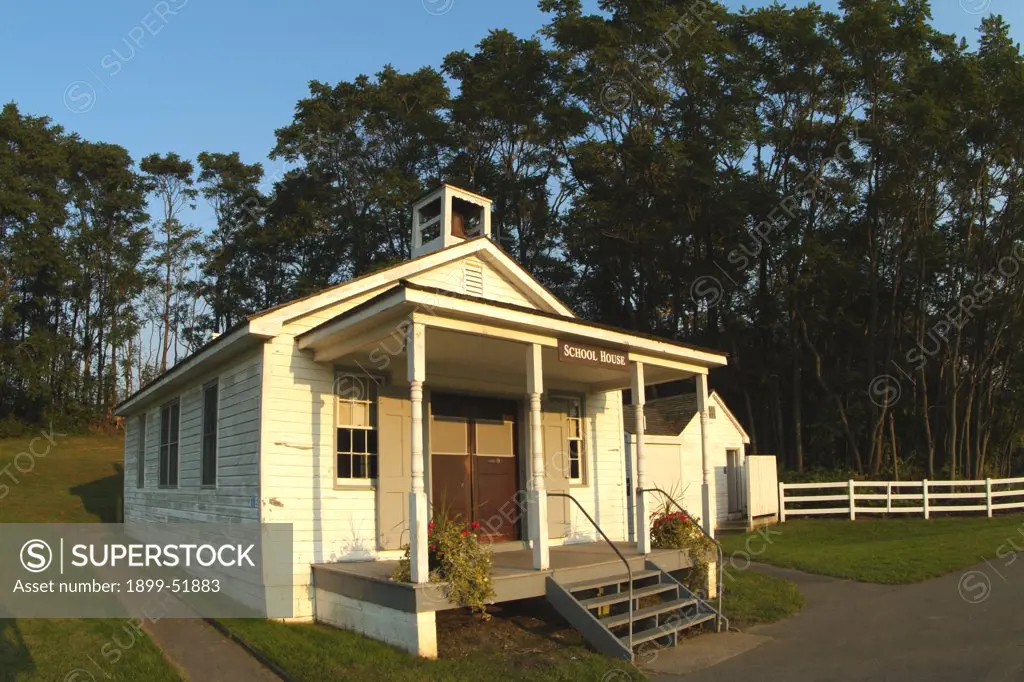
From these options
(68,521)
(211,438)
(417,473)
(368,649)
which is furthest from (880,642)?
(68,521)

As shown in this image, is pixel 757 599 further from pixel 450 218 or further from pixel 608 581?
pixel 450 218

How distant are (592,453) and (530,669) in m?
5.87

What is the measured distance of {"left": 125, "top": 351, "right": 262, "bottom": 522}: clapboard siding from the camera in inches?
375

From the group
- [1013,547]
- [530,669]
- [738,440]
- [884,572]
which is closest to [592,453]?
[884,572]

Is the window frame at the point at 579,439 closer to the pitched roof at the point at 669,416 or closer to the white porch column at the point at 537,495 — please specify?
the white porch column at the point at 537,495

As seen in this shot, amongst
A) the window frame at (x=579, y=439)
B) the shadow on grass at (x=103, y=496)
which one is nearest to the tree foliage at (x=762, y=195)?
the shadow on grass at (x=103, y=496)

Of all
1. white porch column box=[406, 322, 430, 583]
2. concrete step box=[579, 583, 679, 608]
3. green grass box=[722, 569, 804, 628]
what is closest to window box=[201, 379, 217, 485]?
white porch column box=[406, 322, 430, 583]

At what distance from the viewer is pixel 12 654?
757 cm

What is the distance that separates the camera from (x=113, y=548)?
14.8 metres

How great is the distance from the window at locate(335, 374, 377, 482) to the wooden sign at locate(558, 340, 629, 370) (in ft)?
8.79

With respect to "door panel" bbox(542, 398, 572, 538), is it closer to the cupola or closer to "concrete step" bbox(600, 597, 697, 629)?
"concrete step" bbox(600, 597, 697, 629)

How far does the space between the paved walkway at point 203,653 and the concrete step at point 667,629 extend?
11.6 ft

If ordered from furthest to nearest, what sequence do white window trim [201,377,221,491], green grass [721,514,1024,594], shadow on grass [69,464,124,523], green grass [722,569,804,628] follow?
1. shadow on grass [69,464,124,523]
2. green grass [721,514,1024,594]
3. white window trim [201,377,221,491]
4. green grass [722,569,804,628]

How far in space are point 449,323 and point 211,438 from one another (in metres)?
4.92
